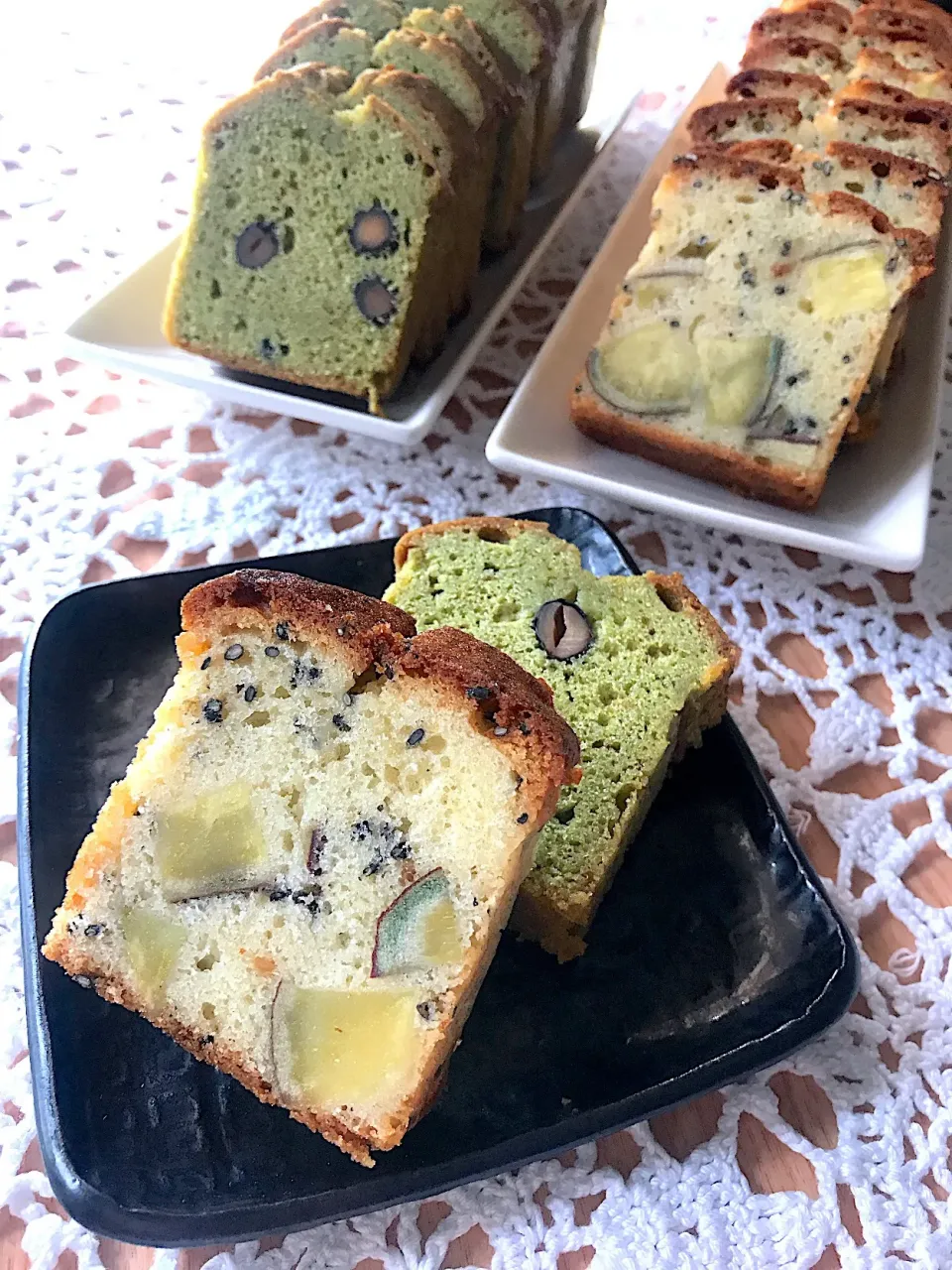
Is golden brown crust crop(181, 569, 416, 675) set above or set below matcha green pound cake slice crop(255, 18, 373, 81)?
below

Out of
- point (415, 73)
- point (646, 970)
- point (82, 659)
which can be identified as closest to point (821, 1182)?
point (646, 970)

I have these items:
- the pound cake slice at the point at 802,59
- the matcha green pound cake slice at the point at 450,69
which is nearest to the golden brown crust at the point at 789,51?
the pound cake slice at the point at 802,59

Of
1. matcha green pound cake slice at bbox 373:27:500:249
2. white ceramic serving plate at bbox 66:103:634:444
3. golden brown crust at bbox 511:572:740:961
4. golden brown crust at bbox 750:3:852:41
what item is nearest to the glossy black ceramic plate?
golden brown crust at bbox 511:572:740:961

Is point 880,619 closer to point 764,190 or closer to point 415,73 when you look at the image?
point 764,190

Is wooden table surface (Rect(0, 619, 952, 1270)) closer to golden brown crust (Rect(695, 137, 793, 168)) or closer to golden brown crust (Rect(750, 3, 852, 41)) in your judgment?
golden brown crust (Rect(695, 137, 793, 168))

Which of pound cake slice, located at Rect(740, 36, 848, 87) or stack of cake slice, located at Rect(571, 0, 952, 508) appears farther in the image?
pound cake slice, located at Rect(740, 36, 848, 87)

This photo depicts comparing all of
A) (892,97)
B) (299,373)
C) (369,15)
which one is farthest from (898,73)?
(299,373)

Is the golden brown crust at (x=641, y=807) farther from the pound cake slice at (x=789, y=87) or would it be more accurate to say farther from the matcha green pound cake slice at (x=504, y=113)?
the pound cake slice at (x=789, y=87)
